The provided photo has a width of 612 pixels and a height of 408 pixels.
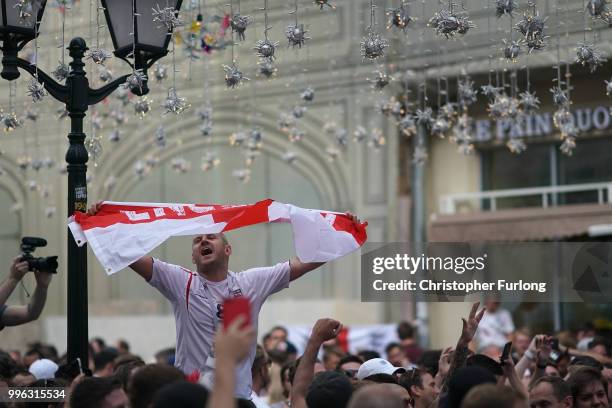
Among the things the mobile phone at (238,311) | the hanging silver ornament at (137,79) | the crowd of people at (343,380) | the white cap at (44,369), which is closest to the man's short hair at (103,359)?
the crowd of people at (343,380)

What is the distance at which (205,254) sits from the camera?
799 centimetres

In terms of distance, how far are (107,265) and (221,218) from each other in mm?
860

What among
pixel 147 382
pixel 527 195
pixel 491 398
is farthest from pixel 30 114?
pixel 491 398

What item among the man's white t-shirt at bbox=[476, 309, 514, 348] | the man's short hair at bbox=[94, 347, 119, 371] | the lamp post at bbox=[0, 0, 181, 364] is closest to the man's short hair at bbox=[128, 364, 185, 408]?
the lamp post at bbox=[0, 0, 181, 364]

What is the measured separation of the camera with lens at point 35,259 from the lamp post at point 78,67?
16 centimetres

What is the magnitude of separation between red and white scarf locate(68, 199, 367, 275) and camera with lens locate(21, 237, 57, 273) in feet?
1.66

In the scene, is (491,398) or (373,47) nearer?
(491,398)

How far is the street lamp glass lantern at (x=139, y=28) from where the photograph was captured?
8.88 meters

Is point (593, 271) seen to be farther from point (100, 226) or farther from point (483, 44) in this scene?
point (483, 44)

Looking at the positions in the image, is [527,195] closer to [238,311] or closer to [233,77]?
[233,77]

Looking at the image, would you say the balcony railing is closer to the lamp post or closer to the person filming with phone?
the lamp post

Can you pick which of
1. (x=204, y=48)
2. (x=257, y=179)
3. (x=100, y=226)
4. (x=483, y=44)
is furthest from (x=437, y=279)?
(x=257, y=179)

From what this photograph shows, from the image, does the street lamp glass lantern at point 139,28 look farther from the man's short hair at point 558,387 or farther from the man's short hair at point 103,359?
the man's short hair at point 103,359

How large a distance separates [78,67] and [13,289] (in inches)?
62.3
